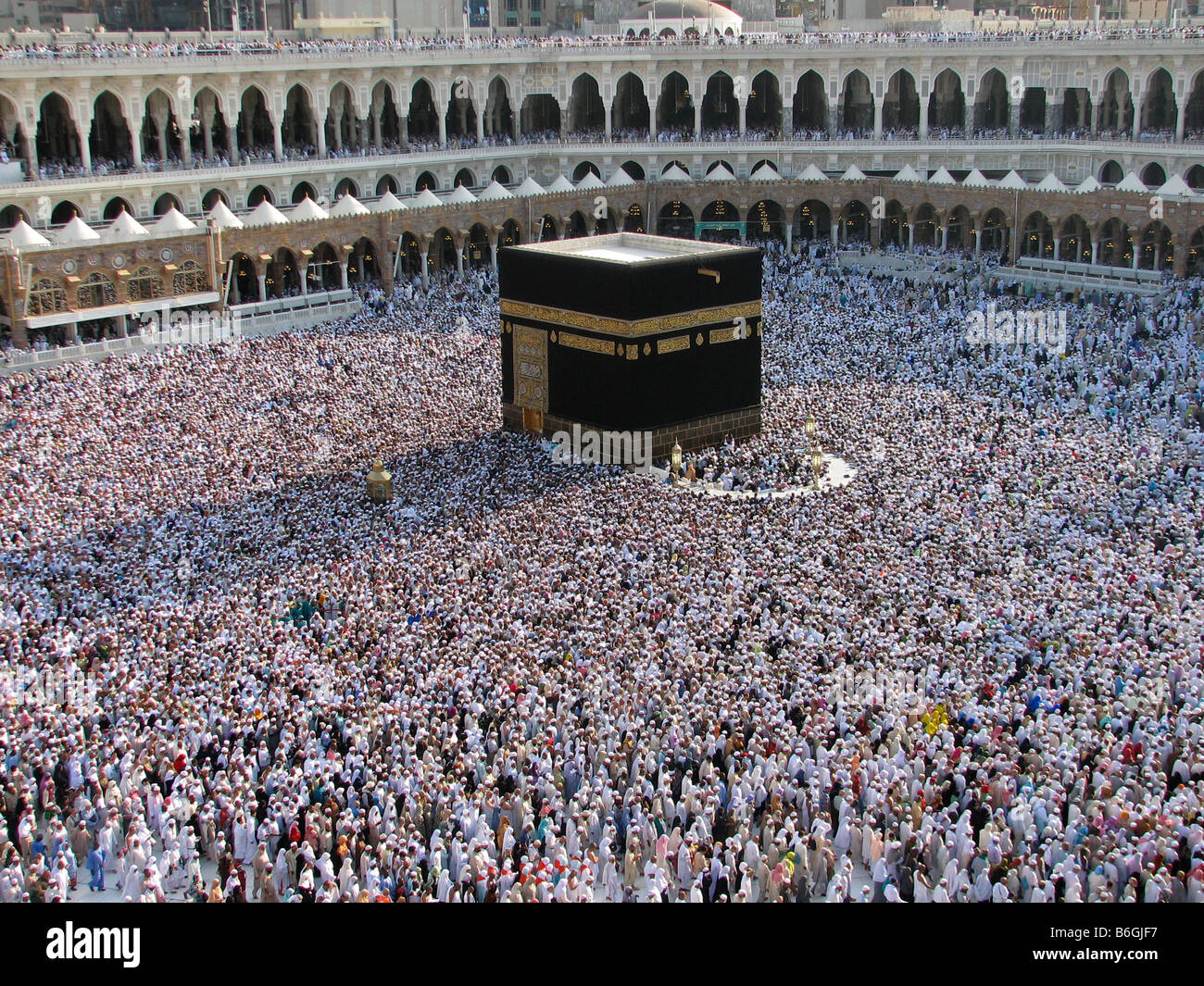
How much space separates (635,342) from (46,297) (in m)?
13.8

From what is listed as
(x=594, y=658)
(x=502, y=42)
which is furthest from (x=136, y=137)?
(x=594, y=658)

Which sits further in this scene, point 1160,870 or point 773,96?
point 773,96

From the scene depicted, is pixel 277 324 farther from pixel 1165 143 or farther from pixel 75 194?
pixel 1165 143

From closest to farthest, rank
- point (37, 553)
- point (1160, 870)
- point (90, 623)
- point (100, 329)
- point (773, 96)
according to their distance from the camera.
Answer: point (1160, 870) < point (90, 623) < point (37, 553) < point (100, 329) < point (773, 96)

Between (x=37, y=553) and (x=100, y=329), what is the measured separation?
14.5m

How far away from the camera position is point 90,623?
14.9m

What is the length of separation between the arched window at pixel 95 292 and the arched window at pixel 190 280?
1.58 metres

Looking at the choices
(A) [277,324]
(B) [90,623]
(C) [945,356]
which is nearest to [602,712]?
(B) [90,623]

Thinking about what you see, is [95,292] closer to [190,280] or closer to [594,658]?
[190,280]

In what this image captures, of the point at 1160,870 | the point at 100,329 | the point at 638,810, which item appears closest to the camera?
the point at 1160,870

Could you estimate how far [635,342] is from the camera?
22.4m

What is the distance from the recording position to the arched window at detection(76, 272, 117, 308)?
1168 inches

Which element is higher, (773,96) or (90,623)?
(773,96)

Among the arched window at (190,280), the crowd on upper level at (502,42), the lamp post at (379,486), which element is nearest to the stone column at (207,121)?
the crowd on upper level at (502,42)
